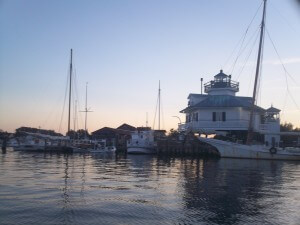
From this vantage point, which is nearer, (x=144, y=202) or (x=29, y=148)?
(x=144, y=202)

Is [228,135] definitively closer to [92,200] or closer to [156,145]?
[156,145]

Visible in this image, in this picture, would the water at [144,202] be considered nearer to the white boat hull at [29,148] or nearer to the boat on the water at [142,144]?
the boat on the water at [142,144]

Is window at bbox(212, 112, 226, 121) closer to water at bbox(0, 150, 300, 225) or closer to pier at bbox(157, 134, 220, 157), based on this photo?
pier at bbox(157, 134, 220, 157)

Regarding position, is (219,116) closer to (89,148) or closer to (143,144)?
(143,144)

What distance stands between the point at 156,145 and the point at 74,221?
2042 inches

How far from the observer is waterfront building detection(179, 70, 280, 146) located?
56469 mm

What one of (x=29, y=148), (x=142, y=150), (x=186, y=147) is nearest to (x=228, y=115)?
(x=186, y=147)

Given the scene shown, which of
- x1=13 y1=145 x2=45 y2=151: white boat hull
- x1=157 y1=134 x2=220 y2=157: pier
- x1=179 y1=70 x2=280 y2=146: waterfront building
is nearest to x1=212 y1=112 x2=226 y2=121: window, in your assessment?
x1=179 y1=70 x2=280 y2=146: waterfront building

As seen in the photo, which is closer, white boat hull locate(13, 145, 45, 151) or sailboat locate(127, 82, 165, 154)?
sailboat locate(127, 82, 165, 154)

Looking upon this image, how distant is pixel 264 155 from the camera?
50406 mm

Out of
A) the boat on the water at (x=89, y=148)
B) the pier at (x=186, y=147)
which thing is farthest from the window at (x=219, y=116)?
the boat on the water at (x=89, y=148)

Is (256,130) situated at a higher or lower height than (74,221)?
higher

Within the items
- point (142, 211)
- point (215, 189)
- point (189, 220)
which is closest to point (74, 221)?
point (142, 211)

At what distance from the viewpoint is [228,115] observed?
57.0 meters
